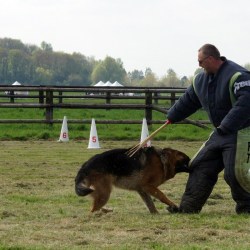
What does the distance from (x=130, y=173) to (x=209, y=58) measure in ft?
5.36

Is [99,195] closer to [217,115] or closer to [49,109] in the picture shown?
[217,115]

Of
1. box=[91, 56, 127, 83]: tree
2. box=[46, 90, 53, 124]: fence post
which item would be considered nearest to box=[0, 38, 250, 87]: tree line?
box=[91, 56, 127, 83]: tree

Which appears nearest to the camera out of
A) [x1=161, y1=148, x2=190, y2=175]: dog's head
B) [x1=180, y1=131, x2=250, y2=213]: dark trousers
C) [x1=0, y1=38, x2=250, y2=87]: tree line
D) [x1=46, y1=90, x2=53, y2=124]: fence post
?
[x1=180, y1=131, x2=250, y2=213]: dark trousers

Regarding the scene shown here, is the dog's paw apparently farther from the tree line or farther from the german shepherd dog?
the tree line

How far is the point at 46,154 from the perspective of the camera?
15.3 m

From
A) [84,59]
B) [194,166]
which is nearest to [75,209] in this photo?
[194,166]

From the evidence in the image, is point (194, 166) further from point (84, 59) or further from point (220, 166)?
point (84, 59)

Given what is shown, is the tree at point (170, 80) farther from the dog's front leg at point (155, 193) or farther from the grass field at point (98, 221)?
the dog's front leg at point (155, 193)

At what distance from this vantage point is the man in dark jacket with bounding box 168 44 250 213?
25.8ft

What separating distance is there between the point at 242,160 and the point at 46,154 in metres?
7.85

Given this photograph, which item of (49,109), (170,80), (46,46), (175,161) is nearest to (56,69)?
(46,46)

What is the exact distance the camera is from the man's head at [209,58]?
7988mm

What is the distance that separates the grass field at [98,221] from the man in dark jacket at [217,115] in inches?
10.7

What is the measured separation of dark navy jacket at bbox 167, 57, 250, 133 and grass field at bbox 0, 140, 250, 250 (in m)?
1.06
